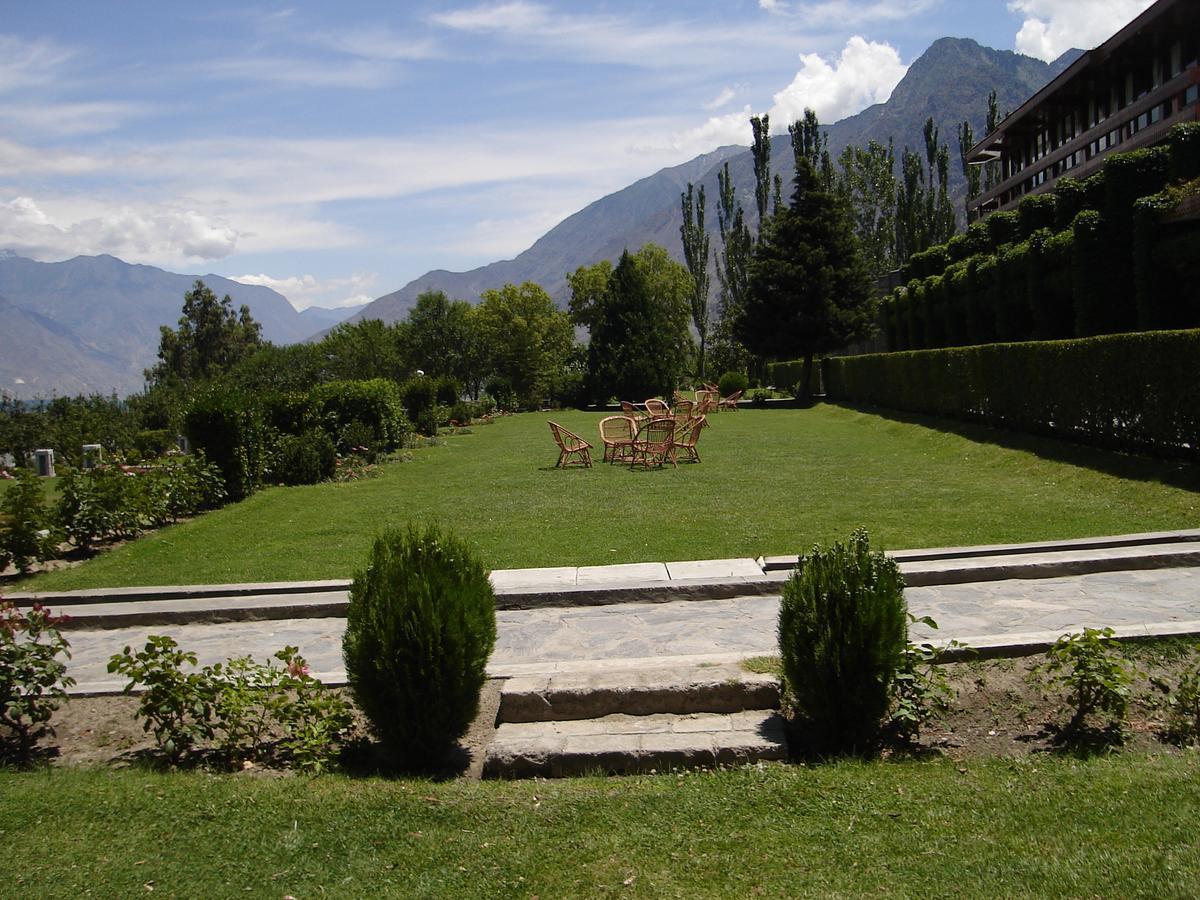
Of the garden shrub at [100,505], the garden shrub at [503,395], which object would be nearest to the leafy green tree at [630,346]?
the garden shrub at [503,395]

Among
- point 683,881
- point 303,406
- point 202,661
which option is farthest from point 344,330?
point 683,881

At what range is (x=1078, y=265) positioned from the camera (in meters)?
19.6

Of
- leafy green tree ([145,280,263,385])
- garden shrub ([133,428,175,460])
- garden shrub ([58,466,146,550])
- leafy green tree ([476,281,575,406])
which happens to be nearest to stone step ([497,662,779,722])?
garden shrub ([58,466,146,550])

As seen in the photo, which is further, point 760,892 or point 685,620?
point 685,620

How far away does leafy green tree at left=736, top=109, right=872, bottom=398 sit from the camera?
1500 inches

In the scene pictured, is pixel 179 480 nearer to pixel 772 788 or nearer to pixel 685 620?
pixel 685 620

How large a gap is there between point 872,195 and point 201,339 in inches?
2224

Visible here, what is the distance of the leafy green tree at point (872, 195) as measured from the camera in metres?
68.0

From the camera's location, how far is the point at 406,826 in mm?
3582

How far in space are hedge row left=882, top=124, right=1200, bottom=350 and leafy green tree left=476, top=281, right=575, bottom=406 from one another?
94.3 feet

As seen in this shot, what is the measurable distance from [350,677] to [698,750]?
157 cm

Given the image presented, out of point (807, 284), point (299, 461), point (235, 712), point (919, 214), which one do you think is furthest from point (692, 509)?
point (919, 214)

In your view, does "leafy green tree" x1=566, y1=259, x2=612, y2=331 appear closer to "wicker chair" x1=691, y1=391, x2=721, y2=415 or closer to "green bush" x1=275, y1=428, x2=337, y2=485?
"wicker chair" x1=691, y1=391, x2=721, y2=415

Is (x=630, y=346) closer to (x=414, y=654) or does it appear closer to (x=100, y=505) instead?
(x=100, y=505)
